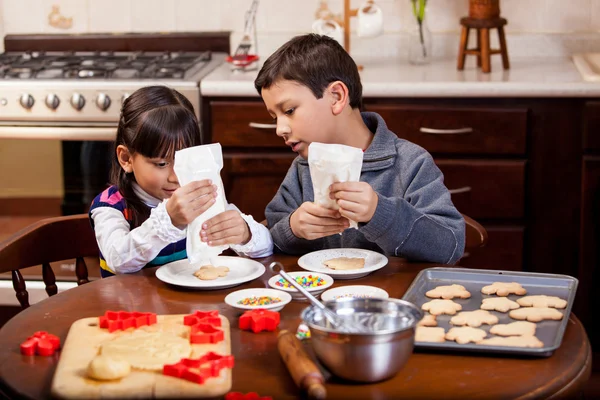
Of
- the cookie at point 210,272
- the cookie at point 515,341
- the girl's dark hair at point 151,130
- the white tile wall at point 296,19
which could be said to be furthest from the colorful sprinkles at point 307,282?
the white tile wall at point 296,19

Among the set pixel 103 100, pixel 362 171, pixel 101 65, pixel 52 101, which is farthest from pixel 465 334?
pixel 101 65

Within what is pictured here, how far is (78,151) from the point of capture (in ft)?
9.41

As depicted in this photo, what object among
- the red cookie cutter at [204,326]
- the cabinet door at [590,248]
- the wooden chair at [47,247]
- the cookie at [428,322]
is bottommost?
the cabinet door at [590,248]

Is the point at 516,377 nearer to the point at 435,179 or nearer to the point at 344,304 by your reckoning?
the point at 344,304

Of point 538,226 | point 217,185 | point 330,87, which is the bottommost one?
point 538,226

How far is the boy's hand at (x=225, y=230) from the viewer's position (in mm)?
1524

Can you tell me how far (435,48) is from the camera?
3309 mm

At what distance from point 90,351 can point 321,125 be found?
2.73 ft

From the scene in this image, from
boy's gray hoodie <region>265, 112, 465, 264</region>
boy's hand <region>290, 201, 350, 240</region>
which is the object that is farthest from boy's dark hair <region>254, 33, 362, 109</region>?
boy's hand <region>290, 201, 350, 240</region>

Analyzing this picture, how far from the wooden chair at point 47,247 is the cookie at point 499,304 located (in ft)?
2.95

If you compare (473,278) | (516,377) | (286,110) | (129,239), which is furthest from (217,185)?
(516,377)

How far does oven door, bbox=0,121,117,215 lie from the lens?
2.81 meters

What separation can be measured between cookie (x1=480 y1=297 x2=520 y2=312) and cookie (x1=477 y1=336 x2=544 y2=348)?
0.14 meters

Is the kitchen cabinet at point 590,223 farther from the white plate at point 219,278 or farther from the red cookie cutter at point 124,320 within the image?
A: the red cookie cutter at point 124,320
